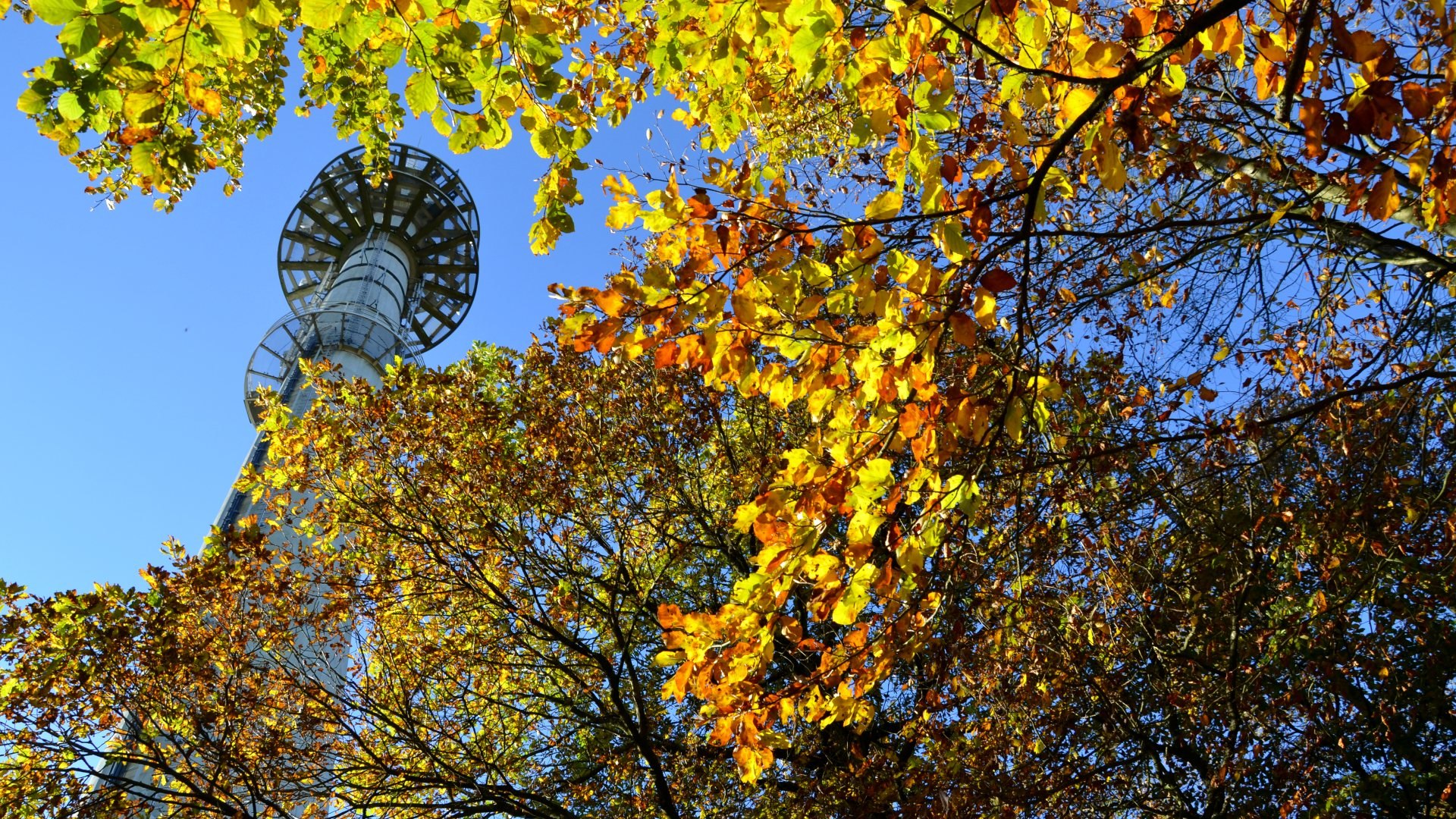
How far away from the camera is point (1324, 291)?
4.98 m

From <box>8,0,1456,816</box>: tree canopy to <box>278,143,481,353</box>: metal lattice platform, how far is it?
16.3 metres

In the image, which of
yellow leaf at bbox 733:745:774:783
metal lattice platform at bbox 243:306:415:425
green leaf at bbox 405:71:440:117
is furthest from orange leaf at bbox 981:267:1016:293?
metal lattice platform at bbox 243:306:415:425

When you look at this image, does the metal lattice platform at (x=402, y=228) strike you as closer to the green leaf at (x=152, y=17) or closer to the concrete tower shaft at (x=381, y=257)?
the concrete tower shaft at (x=381, y=257)

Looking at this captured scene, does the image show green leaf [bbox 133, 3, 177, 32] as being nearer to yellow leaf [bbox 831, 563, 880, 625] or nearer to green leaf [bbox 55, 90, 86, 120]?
green leaf [bbox 55, 90, 86, 120]

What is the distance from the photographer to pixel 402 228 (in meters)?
24.7

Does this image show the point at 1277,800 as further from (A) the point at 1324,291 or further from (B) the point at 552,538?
(B) the point at 552,538

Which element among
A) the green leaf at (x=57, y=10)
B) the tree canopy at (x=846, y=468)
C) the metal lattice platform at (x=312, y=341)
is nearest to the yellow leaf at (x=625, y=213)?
the tree canopy at (x=846, y=468)

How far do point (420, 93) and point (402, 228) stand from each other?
23.9 m

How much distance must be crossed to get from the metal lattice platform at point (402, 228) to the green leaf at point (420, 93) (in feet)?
69.7

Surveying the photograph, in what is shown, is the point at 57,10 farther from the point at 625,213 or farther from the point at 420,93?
the point at 625,213

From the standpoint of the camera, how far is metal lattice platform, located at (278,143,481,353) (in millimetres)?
23953

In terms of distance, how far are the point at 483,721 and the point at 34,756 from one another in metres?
3.54

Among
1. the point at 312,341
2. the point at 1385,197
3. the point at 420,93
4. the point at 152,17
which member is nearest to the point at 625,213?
the point at 420,93

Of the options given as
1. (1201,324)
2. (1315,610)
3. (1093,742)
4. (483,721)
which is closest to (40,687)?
(483,721)
